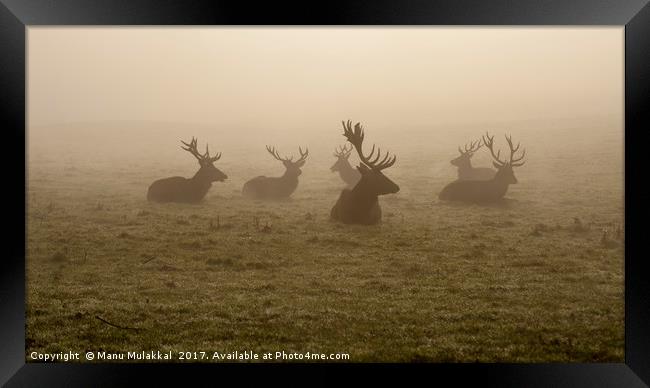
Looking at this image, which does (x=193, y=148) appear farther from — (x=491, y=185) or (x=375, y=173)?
(x=491, y=185)

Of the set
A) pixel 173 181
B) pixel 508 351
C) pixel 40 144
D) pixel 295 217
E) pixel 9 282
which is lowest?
pixel 508 351

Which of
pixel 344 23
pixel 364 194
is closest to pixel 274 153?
pixel 364 194

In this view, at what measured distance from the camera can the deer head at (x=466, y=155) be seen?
721 centimetres


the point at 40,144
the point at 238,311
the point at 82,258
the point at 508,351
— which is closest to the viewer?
the point at 508,351

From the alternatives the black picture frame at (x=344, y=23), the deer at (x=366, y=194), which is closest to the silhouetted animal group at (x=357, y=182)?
the deer at (x=366, y=194)

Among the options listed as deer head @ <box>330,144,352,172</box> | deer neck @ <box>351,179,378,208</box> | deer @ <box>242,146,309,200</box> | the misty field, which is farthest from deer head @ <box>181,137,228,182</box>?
deer neck @ <box>351,179,378,208</box>

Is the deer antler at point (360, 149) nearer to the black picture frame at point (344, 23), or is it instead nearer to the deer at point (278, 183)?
the deer at point (278, 183)

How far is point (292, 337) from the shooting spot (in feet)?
17.0

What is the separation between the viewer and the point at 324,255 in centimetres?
630

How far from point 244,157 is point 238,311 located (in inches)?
101

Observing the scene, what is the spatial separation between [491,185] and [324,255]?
9.38 ft

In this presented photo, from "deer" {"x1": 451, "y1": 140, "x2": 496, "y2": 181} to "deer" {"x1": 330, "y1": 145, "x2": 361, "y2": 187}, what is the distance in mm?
1427

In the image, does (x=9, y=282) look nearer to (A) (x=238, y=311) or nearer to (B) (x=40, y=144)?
(A) (x=238, y=311)

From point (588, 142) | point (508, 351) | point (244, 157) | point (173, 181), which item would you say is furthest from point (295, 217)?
point (588, 142)
